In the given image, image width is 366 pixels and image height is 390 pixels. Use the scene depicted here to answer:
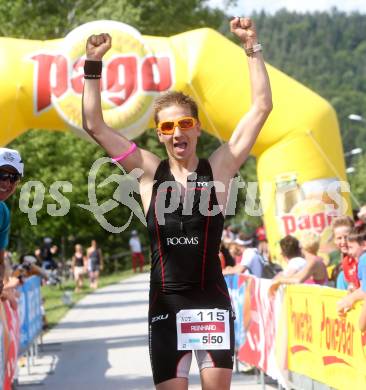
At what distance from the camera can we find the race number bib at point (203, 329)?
16.0ft

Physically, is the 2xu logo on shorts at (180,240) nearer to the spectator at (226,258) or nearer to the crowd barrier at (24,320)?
the crowd barrier at (24,320)

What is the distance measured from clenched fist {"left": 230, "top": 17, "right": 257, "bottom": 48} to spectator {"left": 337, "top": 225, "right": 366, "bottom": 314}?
2271mm

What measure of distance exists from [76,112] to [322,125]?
3313 mm

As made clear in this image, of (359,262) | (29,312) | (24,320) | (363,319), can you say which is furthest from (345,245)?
(29,312)

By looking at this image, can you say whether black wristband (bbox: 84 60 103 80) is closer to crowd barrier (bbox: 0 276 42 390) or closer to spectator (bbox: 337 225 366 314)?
spectator (bbox: 337 225 366 314)

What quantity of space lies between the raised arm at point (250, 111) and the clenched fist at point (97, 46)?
60 centimetres

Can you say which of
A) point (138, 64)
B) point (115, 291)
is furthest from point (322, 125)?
point (115, 291)

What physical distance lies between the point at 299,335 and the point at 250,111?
4.88 meters

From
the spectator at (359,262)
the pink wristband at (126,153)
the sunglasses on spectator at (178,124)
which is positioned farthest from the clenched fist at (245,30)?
the spectator at (359,262)

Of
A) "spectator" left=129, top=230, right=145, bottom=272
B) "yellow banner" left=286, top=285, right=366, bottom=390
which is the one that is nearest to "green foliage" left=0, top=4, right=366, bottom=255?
"spectator" left=129, top=230, right=145, bottom=272

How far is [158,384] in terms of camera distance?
4.88 m

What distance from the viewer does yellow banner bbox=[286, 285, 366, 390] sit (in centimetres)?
774

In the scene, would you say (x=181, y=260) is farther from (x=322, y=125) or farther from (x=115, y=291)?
(x=115, y=291)

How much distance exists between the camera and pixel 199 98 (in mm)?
15234
